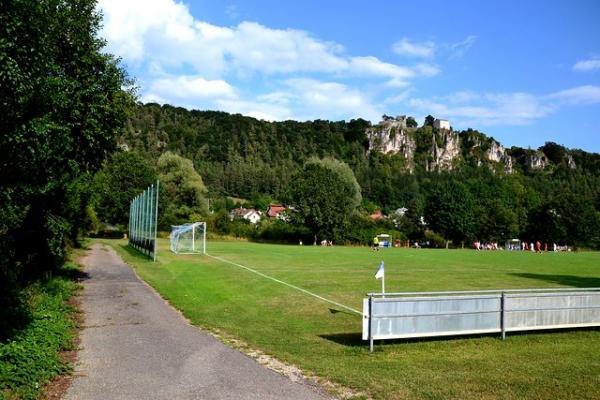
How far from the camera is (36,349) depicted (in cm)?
859

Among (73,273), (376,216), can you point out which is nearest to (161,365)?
(73,273)

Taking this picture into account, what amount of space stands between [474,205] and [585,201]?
2189 centimetres

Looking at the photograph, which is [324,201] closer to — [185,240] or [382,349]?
[185,240]

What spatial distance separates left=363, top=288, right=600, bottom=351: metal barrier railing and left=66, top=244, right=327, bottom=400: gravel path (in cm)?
272

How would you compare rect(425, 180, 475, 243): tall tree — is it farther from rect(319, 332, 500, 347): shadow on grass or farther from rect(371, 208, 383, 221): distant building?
rect(319, 332, 500, 347): shadow on grass

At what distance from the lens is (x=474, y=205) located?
99.4 metres

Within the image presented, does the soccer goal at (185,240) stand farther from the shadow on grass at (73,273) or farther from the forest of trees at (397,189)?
the forest of trees at (397,189)

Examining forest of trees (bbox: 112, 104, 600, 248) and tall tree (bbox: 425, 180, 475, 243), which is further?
forest of trees (bbox: 112, 104, 600, 248)

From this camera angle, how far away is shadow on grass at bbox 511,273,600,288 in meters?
23.7

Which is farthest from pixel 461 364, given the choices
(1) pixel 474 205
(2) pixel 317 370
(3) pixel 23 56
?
(1) pixel 474 205

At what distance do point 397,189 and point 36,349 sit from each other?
16680 cm

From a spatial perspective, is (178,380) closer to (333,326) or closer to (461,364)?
(461,364)

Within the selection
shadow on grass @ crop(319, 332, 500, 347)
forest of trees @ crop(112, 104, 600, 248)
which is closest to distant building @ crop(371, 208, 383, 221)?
forest of trees @ crop(112, 104, 600, 248)

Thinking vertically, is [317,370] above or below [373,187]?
below
